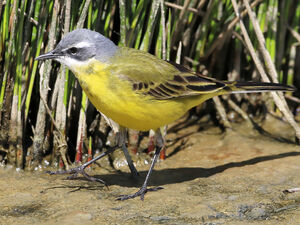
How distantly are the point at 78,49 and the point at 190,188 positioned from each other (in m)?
1.94

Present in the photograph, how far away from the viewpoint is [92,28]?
619cm

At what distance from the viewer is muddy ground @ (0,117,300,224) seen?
4832 mm

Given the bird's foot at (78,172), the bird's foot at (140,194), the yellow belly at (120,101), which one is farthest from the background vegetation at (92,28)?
the bird's foot at (140,194)

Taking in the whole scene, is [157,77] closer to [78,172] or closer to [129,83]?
[129,83]

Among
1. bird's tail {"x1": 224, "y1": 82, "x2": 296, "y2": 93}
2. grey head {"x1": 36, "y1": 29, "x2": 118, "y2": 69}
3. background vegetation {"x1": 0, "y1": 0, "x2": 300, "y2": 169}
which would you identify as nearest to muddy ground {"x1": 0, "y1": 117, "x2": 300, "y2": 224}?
background vegetation {"x1": 0, "y1": 0, "x2": 300, "y2": 169}

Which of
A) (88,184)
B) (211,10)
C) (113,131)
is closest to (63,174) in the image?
(88,184)

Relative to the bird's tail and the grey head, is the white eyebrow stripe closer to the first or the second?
the grey head

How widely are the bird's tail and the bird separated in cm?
1

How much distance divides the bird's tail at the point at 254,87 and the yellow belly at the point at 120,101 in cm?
102

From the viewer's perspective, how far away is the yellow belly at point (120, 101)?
5.21 m

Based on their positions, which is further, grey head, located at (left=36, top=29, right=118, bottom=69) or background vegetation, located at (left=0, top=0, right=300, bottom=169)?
background vegetation, located at (left=0, top=0, right=300, bottom=169)

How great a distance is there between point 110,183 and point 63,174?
2.02 ft

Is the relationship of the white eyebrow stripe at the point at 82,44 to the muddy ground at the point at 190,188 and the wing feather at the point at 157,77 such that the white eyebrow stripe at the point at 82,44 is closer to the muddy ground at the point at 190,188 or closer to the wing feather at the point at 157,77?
the wing feather at the point at 157,77

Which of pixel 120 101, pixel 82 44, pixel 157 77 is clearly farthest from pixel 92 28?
pixel 120 101
